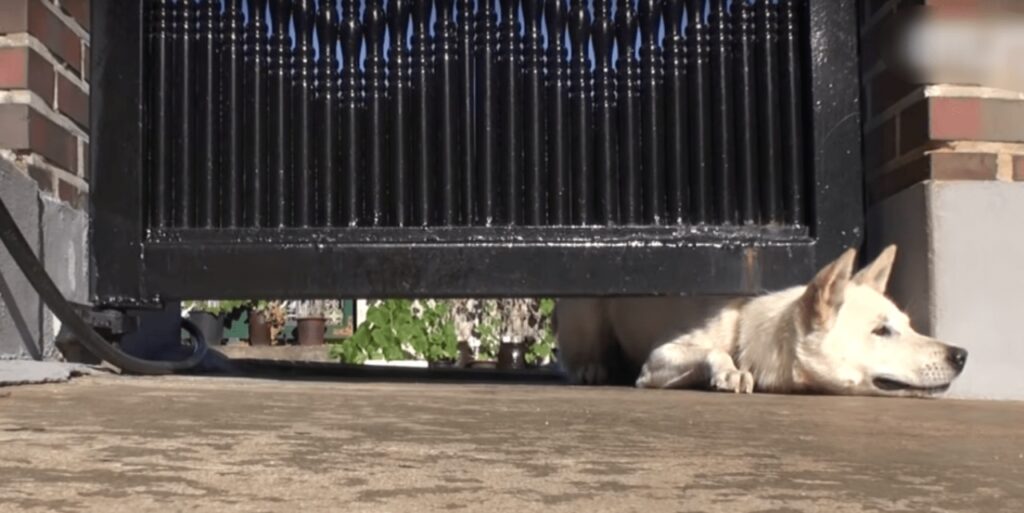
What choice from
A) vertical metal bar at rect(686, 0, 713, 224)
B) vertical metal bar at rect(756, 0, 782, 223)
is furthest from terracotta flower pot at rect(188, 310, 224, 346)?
vertical metal bar at rect(756, 0, 782, 223)

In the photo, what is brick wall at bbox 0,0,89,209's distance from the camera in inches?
110

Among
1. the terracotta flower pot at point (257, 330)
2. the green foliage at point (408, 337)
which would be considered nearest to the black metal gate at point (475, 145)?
the green foliage at point (408, 337)

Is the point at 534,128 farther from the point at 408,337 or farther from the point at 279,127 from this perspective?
the point at 408,337

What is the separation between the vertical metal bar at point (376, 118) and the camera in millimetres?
3195

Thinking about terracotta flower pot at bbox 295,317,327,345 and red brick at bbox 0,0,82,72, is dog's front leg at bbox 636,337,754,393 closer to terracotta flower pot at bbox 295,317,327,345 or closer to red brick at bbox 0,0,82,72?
red brick at bbox 0,0,82,72

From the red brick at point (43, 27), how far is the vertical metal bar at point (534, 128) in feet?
4.05

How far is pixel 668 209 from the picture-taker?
10.6ft

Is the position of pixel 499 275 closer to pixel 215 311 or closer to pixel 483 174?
pixel 483 174

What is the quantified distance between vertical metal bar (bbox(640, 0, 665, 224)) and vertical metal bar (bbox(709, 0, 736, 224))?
15 centimetres

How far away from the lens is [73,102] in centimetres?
308

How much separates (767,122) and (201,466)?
2.30 metres

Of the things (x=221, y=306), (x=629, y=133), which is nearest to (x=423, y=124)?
(x=629, y=133)

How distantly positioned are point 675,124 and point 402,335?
4784 millimetres

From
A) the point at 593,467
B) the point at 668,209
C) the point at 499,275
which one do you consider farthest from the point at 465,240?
the point at 593,467
